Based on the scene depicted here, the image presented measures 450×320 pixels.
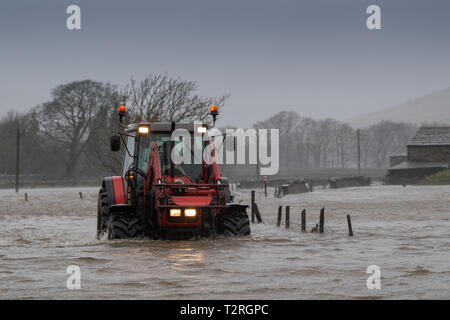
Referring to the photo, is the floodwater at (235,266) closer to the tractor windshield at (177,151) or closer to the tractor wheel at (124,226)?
the tractor wheel at (124,226)

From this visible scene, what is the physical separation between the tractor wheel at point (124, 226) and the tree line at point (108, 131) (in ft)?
71.8

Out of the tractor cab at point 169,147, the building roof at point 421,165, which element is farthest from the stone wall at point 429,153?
the tractor cab at point 169,147

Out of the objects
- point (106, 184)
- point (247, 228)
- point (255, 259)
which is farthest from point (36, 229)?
point (255, 259)

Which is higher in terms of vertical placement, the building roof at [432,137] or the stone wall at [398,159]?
the building roof at [432,137]

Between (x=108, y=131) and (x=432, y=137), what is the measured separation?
45.0m

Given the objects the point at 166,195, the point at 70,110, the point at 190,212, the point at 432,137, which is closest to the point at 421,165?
the point at 432,137

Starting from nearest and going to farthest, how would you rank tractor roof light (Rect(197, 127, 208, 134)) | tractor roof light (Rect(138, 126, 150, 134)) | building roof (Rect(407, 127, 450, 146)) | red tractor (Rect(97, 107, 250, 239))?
1. red tractor (Rect(97, 107, 250, 239))
2. tractor roof light (Rect(138, 126, 150, 134))
3. tractor roof light (Rect(197, 127, 208, 134))
4. building roof (Rect(407, 127, 450, 146))

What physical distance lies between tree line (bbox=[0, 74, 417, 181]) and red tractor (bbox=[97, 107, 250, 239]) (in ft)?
67.9

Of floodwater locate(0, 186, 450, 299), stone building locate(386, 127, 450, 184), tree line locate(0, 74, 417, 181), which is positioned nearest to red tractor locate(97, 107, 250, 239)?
floodwater locate(0, 186, 450, 299)

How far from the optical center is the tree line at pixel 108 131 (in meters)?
39.2

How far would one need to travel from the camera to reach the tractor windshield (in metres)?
14.6

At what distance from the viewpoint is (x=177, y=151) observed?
14805 millimetres

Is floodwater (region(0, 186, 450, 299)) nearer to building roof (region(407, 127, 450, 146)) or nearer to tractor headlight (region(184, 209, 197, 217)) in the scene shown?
tractor headlight (region(184, 209, 197, 217))

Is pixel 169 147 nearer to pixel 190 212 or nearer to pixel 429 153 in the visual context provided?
pixel 190 212
